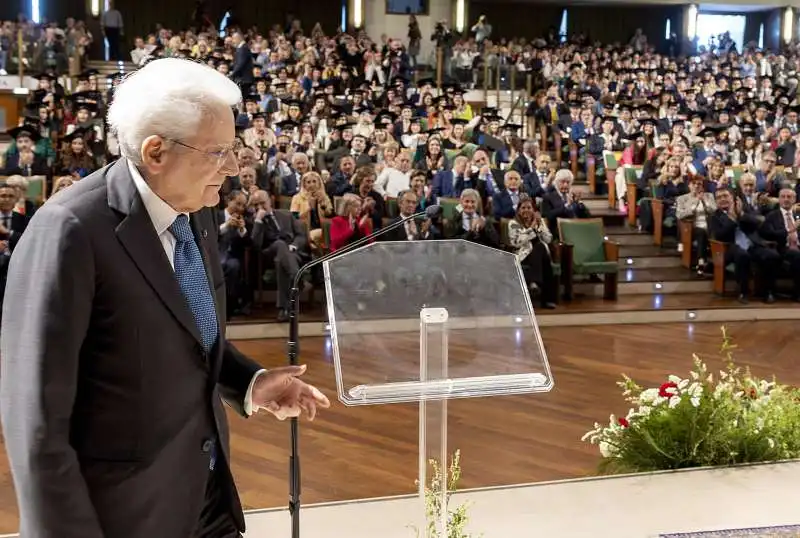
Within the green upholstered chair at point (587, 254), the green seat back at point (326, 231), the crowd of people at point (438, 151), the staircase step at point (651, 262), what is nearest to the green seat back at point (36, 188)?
the crowd of people at point (438, 151)

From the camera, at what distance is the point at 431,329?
1871 mm

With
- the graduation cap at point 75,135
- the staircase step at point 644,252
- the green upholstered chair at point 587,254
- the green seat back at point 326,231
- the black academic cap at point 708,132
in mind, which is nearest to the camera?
the green seat back at point 326,231

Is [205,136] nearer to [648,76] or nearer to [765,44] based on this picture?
[648,76]

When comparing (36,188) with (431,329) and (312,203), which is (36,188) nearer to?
(312,203)

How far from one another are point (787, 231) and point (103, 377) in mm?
7840

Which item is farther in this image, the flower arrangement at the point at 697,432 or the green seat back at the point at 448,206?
the green seat back at the point at 448,206

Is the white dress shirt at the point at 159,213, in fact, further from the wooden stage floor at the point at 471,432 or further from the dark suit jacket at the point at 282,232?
the dark suit jacket at the point at 282,232

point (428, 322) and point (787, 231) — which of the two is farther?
point (787, 231)

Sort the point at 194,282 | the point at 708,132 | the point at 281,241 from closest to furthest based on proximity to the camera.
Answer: the point at 194,282 → the point at 281,241 → the point at 708,132

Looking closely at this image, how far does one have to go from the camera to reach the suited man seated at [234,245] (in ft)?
22.5

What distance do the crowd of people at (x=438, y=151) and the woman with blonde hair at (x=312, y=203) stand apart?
0.02 m

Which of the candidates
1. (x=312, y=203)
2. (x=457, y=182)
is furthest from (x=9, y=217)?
(x=457, y=182)

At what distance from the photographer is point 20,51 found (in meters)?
13.6

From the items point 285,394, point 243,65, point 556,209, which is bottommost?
point 556,209
